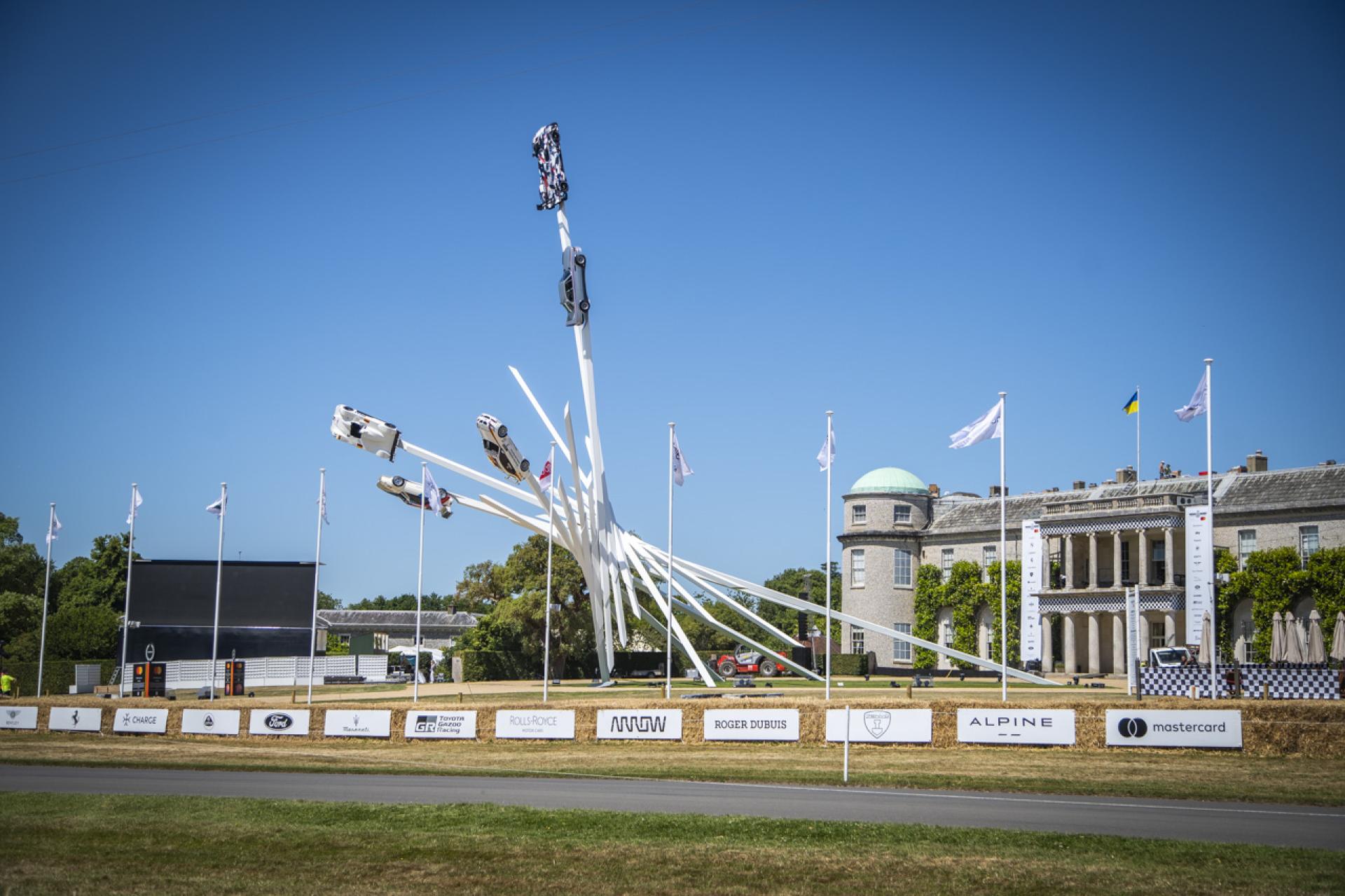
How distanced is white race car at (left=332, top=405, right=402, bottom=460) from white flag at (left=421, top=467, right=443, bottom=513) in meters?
1.99

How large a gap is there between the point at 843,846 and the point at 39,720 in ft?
114

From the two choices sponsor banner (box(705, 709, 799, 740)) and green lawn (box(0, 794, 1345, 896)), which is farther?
sponsor banner (box(705, 709, 799, 740))

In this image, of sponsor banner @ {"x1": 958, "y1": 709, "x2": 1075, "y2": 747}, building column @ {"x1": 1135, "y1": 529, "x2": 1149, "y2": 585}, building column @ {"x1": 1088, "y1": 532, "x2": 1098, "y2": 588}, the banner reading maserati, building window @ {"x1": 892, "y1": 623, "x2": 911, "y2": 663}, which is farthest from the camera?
building window @ {"x1": 892, "y1": 623, "x2": 911, "y2": 663}

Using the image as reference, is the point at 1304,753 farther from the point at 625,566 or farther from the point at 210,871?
the point at 625,566

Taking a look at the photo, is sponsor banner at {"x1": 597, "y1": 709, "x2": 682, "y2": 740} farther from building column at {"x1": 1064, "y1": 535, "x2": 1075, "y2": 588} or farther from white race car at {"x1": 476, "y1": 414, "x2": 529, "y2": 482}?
building column at {"x1": 1064, "y1": 535, "x2": 1075, "y2": 588}

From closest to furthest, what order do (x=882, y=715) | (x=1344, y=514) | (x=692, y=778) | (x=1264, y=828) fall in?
(x=1264, y=828)
(x=692, y=778)
(x=882, y=715)
(x=1344, y=514)

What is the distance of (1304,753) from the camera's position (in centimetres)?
2611

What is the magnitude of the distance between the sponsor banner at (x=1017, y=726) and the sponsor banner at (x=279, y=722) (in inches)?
784

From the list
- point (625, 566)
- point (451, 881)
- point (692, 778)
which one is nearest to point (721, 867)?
point (451, 881)

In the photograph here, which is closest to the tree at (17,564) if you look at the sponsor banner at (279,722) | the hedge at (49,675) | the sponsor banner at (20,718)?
the hedge at (49,675)

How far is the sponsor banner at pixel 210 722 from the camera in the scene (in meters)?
37.1

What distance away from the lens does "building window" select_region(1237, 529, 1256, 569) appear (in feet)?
194

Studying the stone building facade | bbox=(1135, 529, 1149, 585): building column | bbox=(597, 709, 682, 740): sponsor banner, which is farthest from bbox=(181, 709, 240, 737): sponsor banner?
bbox=(1135, 529, 1149, 585): building column

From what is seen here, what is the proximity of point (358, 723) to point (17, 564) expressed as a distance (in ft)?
197
